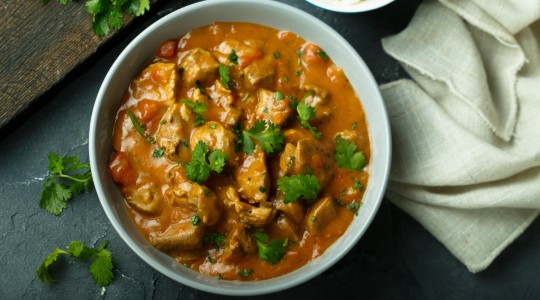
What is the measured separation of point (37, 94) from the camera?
13.8 feet

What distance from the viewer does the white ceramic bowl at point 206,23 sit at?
12.4 feet

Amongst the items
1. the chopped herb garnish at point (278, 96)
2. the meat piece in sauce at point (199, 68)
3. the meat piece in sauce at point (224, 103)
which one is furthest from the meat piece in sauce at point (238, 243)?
the meat piece in sauce at point (199, 68)

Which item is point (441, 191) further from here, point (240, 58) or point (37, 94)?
point (37, 94)

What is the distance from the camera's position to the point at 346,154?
4.01m

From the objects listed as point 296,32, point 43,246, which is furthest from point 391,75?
point 43,246

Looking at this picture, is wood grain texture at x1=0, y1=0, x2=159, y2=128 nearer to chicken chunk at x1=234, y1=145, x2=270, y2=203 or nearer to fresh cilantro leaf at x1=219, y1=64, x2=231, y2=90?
fresh cilantro leaf at x1=219, y1=64, x2=231, y2=90

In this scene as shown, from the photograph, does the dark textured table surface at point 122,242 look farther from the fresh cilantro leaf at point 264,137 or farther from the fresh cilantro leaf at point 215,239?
the fresh cilantro leaf at point 264,137

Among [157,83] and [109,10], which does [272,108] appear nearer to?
[157,83]

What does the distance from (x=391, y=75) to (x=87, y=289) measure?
271 cm

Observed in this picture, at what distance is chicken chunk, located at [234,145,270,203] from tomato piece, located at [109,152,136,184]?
70cm

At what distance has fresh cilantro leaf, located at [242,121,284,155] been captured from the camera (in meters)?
3.84

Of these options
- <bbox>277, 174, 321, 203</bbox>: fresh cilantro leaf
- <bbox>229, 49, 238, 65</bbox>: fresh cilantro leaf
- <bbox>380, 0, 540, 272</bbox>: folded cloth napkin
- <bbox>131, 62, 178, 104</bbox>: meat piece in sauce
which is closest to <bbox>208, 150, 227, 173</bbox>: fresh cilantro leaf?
<bbox>277, 174, 321, 203</bbox>: fresh cilantro leaf

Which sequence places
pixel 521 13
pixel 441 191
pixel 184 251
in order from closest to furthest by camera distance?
pixel 184 251 → pixel 521 13 → pixel 441 191

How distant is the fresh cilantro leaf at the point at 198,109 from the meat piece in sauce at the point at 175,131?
0.08 ft
